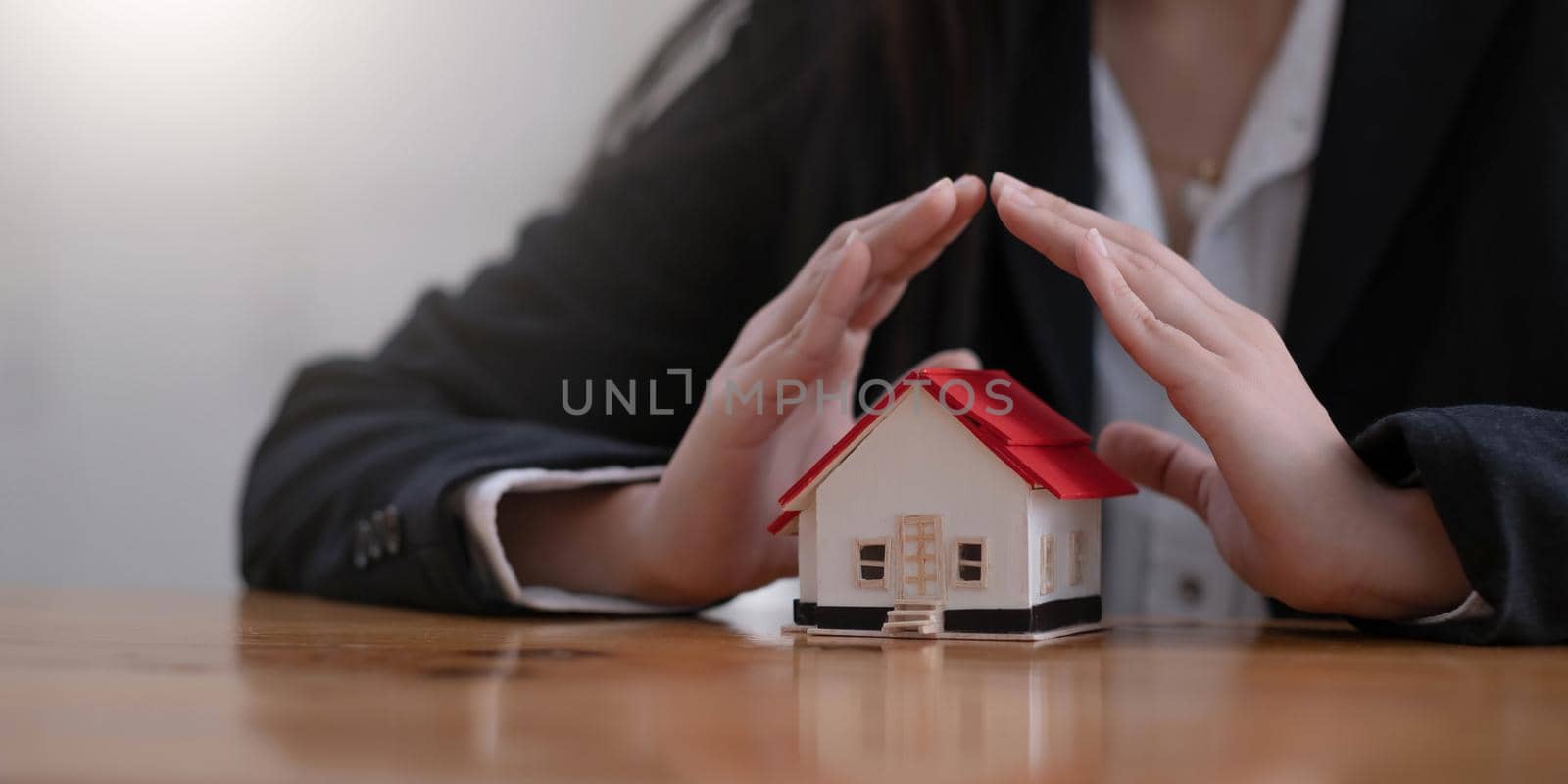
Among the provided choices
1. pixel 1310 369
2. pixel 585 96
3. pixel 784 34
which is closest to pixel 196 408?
pixel 585 96

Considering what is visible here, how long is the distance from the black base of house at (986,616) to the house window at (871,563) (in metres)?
0.01

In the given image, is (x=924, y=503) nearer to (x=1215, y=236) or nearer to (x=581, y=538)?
(x=581, y=538)

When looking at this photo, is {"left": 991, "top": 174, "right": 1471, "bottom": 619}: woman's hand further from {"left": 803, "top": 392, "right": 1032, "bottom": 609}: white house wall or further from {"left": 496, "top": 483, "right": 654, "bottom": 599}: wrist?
{"left": 496, "top": 483, "right": 654, "bottom": 599}: wrist

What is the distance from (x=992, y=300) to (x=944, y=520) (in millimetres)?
438

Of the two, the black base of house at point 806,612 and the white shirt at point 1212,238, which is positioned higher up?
the white shirt at point 1212,238

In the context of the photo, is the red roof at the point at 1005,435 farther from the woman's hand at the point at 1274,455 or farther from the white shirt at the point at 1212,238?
the white shirt at the point at 1212,238

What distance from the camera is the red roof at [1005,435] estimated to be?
2.01 ft

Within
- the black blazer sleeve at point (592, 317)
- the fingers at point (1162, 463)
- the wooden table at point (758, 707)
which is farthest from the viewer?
the black blazer sleeve at point (592, 317)

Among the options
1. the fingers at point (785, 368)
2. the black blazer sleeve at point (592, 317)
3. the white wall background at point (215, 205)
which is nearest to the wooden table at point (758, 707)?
the fingers at point (785, 368)

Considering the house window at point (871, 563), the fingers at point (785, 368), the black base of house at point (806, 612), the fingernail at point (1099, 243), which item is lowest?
the black base of house at point (806, 612)

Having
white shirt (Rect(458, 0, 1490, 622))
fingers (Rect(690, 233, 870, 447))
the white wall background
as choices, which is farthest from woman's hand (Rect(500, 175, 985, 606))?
the white wall background

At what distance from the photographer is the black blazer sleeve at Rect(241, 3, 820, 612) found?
3.13 feet

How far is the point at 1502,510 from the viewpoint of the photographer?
57 centimetres

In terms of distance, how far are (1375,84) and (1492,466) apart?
42 centimetres
